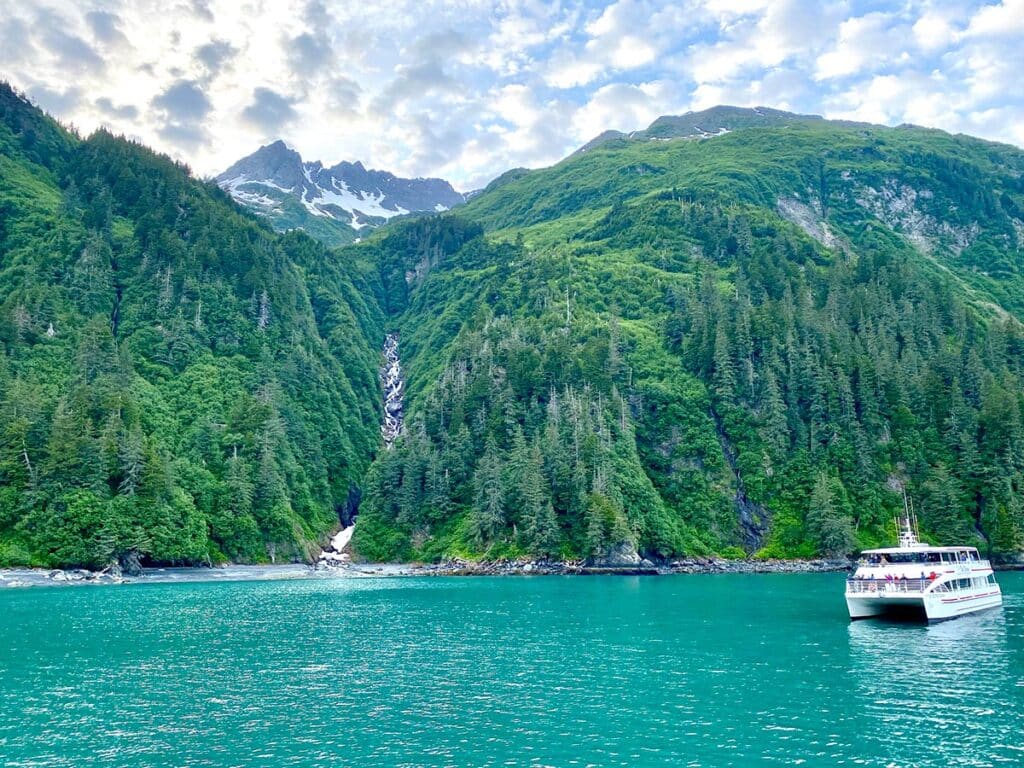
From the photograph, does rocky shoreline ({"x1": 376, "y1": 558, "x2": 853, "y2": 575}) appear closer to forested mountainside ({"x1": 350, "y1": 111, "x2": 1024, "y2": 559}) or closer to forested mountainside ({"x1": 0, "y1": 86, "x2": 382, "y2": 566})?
forested mountainside ({"x1": 350, "y1": 111, "x2": 1024, "y2": 559})

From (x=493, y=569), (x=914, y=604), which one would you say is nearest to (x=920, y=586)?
(x=914, y=604)

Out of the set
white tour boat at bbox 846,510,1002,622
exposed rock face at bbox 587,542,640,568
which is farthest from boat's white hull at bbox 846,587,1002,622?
exposed rock face at bbox 587,542,640,568

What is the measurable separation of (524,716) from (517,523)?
104m

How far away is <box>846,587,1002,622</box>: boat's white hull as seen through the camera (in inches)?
2665

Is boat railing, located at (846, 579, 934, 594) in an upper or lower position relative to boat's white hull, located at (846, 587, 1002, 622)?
upper

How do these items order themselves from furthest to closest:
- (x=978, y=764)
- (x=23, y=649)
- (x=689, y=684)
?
1. (x=23, y=649)
2. (x=689, y=684)
3. (x=978, y=764)

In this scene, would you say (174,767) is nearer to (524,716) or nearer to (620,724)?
(524,716)

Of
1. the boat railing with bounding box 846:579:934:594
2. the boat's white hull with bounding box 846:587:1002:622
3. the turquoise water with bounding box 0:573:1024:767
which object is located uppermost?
the boat railing with bounding box 846:579:934:594

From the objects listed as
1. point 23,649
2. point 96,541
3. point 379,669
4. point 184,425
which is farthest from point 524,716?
point 184,425

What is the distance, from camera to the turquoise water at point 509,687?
108ft

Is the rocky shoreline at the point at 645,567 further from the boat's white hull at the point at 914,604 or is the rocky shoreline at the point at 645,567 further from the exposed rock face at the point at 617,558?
the boat's white hull at the point at 914,604

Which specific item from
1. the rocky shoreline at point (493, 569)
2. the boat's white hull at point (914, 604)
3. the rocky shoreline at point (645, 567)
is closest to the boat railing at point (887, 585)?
the boat's white hull at point (914, 604)

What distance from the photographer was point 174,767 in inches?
1222

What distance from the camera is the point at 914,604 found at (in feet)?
226
